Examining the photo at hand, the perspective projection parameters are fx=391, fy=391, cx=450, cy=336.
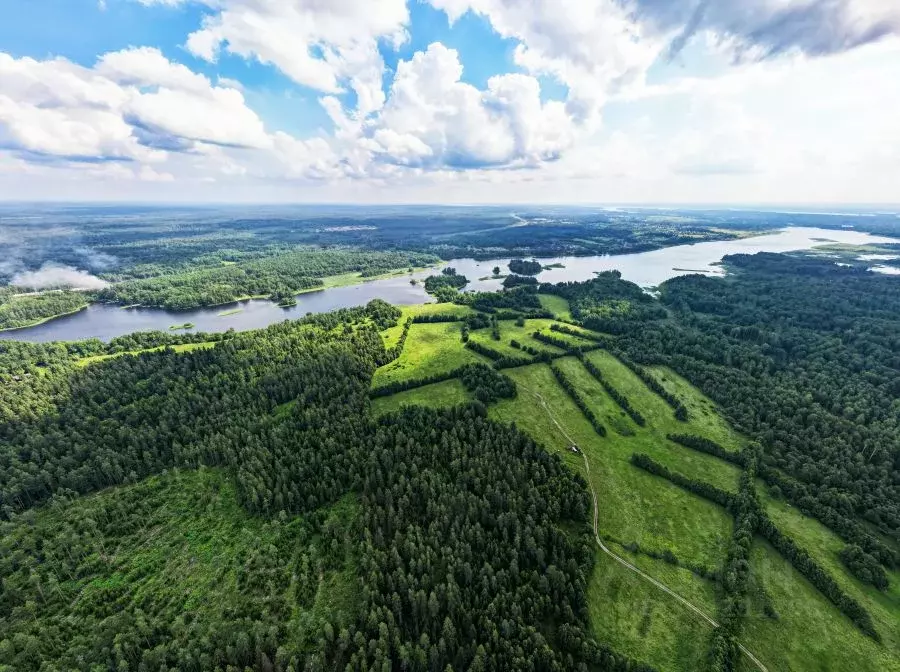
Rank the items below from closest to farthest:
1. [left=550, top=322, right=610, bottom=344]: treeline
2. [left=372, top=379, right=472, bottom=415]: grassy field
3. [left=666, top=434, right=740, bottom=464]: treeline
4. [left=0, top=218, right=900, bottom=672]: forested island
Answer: [left=0, top=218, right=900, bottom=672]: forested island → [left=666, top=434, right=740, bottom=464]: treeline → [left=372, top=379, right=472, bottom=415]: grassy field → [left=550, top=322, right=610, bottom=344]: treeline

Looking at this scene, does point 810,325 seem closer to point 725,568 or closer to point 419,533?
point 725,568

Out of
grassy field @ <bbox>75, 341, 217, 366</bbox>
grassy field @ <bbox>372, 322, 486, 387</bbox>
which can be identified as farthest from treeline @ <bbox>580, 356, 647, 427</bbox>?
grassy field @ <bbox>75, 341, 217, 366</bbox>

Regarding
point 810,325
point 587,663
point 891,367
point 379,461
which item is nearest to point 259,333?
point 379,461

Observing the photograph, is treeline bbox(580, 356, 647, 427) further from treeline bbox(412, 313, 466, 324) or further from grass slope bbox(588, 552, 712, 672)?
treeline bbox(412, 313, 466, 324)

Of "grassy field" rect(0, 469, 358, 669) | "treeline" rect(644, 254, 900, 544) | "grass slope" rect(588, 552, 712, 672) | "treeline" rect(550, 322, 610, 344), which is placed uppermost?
"treeline" rect(644, 254, 900, 544)

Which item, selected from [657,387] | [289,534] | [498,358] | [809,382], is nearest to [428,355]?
[498,358]

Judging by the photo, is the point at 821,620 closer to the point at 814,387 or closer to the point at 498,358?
→ the point at 814,387
